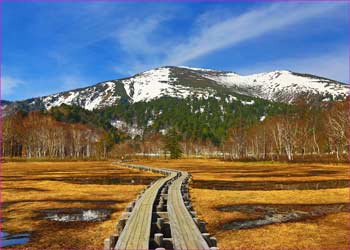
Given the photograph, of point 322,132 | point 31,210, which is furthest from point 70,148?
point 31,210

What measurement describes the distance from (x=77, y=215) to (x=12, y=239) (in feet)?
21.4

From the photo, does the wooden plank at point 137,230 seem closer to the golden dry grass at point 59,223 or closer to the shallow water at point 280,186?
the golden dry grass at point 59,223

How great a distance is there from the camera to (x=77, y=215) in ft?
82.4

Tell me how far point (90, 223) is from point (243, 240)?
30.1 ft

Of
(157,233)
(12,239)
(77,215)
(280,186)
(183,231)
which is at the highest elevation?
(183,231)

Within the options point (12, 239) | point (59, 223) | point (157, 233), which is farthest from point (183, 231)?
point (59, 223)

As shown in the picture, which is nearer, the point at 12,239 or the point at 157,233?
the point at 157,233

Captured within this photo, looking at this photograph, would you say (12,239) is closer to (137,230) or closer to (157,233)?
(137,230)

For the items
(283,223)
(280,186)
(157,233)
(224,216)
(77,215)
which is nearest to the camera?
(157,233)

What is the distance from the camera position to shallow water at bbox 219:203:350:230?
21.9m

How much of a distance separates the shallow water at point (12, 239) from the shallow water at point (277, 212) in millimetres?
10203

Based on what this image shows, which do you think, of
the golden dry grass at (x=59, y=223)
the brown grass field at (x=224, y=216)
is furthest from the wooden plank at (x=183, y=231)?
the golden dry grass at (x=59, y=223)

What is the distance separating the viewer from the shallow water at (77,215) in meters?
23.8

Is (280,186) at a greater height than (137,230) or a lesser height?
lesser
